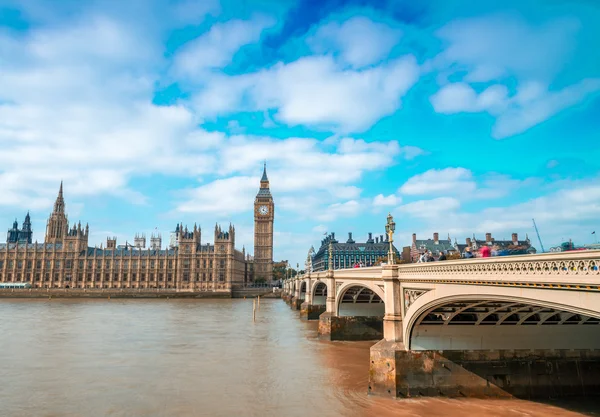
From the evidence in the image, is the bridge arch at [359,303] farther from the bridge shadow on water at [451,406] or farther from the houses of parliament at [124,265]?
the houses of parliament at [124,265]

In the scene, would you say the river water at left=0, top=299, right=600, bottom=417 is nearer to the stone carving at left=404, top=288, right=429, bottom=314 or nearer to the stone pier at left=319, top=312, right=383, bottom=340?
the stone pier at left=319, top=312, right=383, bottom=340

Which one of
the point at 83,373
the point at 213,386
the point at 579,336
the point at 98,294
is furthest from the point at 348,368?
the point at 98,294

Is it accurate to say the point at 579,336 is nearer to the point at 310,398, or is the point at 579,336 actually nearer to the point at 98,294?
the point at 310,398

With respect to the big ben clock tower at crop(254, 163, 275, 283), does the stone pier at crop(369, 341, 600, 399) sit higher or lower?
lower

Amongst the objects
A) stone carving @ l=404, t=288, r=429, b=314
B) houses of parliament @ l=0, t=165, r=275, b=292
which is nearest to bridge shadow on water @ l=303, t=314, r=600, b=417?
stone carving @ l=404, t=288, r=429, b=314

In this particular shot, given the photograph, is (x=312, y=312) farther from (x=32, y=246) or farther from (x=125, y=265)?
(x=32, y=246)

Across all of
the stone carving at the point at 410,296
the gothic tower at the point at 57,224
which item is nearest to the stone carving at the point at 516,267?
the stone carving at the point at 410,296

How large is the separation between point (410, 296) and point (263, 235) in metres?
134

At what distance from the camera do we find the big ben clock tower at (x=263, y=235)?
147750 millimetres

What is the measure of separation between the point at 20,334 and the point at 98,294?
72.9 m

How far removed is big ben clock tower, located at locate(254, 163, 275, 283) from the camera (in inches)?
5817

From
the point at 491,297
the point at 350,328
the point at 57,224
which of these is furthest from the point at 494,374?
the point at 57,224

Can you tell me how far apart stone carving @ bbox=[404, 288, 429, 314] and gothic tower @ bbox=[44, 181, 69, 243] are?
13575 cm

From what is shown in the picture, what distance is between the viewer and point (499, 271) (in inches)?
505
